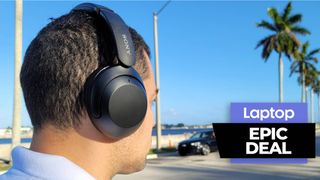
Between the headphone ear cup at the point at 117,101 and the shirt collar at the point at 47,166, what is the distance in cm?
15

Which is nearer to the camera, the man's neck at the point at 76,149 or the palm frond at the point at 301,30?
the man's neck at the point at 76,149

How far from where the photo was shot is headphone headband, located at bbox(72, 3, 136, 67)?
1.40 metres

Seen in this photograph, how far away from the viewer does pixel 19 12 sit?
51.7 feet

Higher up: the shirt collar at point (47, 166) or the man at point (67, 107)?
the man at point (67, 107)

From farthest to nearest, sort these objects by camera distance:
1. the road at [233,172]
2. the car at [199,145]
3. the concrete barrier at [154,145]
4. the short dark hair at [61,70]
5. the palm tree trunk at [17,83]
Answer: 1. the car at [199,145]
2. the concrete barrier at [154,145]
3. the palm tree trunk at [17,83]
4. the road at [233,172]
5. the short dark hair at [61,70]

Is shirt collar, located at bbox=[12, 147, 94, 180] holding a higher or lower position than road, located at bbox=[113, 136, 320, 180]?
higher

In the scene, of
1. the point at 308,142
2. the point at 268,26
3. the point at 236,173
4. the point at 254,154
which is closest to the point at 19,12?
the point at 236,173

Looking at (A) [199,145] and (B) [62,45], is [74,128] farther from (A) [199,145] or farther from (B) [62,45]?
(A) [199,145]

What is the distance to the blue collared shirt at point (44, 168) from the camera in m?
1.25

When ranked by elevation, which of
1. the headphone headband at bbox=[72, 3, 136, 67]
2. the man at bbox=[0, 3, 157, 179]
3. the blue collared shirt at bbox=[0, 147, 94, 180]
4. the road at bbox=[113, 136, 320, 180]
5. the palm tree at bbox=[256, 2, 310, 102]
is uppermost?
the palm tree at bbox=[256, 2, 310, 102]

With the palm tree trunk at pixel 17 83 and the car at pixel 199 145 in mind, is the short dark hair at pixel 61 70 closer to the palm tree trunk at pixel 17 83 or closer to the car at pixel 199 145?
the palm tree trunk at pixel 17 83

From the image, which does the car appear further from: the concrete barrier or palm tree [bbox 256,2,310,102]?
palm tree [bbox 256,2,310,102]

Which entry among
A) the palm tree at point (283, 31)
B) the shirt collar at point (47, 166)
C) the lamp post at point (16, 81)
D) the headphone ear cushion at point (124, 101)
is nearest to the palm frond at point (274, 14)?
the palm tree at point (283, 31)

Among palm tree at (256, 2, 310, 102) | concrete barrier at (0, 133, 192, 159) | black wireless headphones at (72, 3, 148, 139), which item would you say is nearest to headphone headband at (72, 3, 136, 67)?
black wireless headphones at (72, 3, 148, 139)
